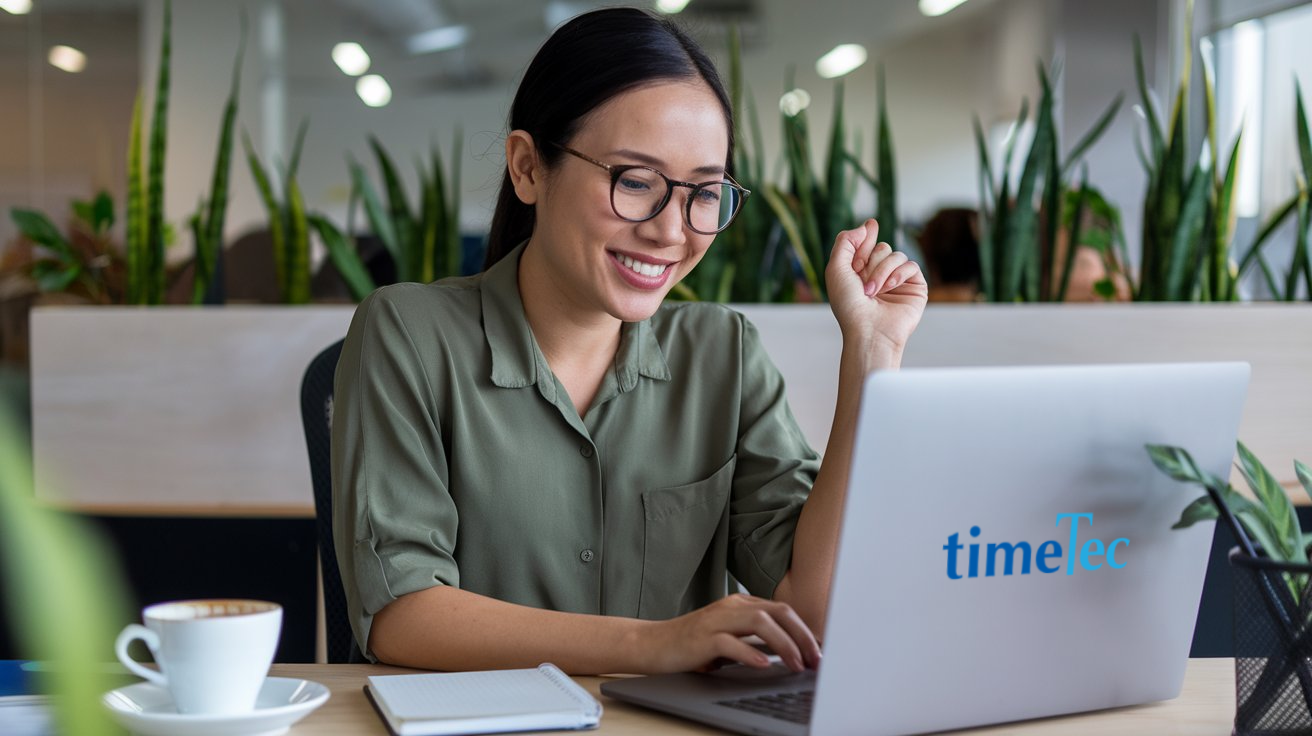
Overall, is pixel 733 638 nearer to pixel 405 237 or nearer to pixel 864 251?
pixel 864 251

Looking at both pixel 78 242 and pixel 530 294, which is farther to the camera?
pixel 78 242

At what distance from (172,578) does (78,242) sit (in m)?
0.66

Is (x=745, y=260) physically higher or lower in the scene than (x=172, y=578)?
higher

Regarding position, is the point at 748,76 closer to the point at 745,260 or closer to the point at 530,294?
the point at 745,260

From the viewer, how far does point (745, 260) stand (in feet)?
7.16

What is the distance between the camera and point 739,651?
82 cm

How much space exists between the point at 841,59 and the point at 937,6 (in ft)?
2.22

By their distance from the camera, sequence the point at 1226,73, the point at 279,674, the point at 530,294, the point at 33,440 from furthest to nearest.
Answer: the point at 1226,73 → the point at 33,440 → the point at 530,294 → the point at 279,674

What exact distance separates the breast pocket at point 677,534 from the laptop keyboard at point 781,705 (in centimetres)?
43

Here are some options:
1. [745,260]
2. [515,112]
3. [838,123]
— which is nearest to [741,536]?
[515,112]

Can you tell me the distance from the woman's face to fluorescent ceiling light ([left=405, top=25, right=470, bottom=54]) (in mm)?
6759

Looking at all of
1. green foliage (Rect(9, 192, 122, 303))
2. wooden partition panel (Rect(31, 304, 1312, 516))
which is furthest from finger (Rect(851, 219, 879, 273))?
green foliage (Rect(9, 192, 122, 303))

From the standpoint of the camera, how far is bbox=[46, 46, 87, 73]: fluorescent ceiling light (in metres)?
6.47

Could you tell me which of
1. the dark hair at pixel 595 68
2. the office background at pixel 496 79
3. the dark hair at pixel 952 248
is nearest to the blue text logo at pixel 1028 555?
the dark hair at pixel 595 68
